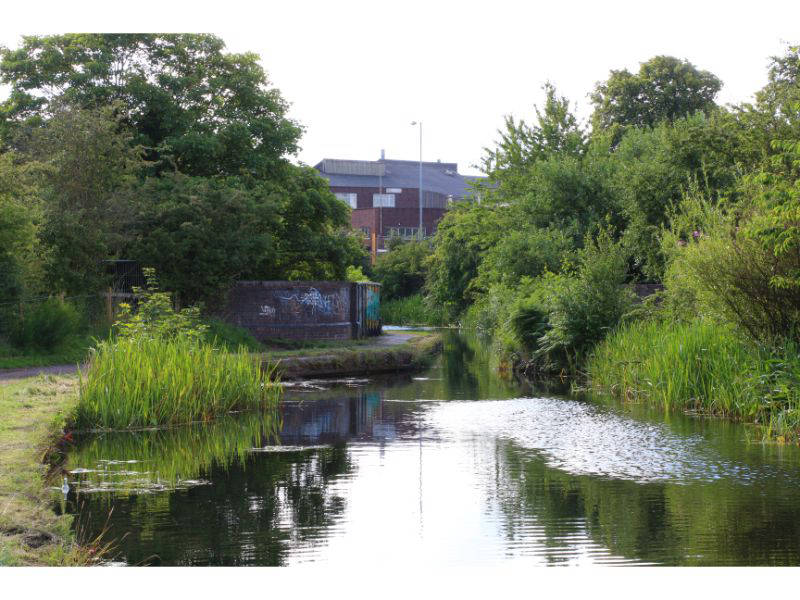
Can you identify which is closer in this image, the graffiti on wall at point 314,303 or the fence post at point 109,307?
the fence post at point 109,307

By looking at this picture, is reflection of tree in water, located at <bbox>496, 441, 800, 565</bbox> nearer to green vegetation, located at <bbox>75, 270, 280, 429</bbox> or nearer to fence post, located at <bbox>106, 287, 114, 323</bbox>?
green vegetation, located at <bbox>75, 270, 280, 429</bbox>

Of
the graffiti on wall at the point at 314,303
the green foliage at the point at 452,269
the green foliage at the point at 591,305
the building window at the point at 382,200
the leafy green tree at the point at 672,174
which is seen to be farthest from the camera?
the building window at the point at 382,200

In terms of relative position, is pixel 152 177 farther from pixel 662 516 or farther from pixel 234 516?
pixel 662 516

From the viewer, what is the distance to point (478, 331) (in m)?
46.1

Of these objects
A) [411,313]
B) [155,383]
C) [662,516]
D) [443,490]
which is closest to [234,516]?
[443,490]

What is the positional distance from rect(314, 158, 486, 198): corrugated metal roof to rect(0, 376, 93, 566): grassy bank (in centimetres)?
7292

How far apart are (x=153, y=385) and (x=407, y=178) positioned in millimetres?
77631

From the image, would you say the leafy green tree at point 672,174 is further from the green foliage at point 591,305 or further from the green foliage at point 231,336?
the green foliage at point 231,336

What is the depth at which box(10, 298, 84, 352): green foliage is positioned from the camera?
2112cm

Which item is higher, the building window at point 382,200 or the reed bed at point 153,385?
the building window at point 382,200

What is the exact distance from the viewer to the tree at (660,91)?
4897 centimetres

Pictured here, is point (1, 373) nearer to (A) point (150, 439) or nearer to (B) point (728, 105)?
(A) point (150, 439)

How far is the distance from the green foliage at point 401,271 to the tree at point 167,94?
2972cm

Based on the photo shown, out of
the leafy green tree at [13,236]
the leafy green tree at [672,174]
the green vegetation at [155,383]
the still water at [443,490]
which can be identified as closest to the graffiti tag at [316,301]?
the leafy green tree at [13,236]
